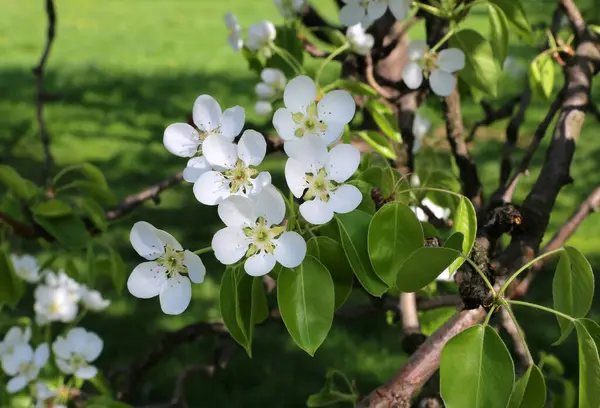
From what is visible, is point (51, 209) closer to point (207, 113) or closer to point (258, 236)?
point (207, 113)

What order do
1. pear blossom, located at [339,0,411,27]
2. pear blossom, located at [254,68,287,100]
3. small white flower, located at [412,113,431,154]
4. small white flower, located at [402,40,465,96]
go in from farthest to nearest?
small white flower, located at [412,113,431,154] → pear blossom, located at [254,68,287,100] → small white flower, located at [402,40,465,96] → pear blossom, located at [339,0,411,27]

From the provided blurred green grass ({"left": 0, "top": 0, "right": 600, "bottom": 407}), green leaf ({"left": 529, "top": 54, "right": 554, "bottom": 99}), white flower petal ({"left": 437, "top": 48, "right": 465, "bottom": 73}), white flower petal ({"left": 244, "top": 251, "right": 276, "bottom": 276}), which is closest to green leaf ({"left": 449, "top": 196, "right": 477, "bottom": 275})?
white flower petal ({"left": 244, "top": 251, "right": 276, "bottom": 276})

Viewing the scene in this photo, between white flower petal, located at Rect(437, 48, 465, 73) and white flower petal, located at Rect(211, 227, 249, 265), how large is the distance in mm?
478

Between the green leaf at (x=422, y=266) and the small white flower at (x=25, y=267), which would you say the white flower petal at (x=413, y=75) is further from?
the small white flower at (x=25, y=267)

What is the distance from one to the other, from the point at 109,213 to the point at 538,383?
Result: 85 cm

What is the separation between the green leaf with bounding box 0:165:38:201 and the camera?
41.8 inches

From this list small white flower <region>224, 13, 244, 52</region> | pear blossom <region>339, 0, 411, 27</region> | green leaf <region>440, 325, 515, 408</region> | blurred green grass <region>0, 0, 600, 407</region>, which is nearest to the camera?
green leaf <region>440, 325, 515, 408</region>

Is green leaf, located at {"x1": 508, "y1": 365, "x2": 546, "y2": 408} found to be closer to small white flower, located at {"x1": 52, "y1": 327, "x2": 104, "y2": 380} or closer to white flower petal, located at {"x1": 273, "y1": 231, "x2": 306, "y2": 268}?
white flower petal, located at {"x1": 273, "y1": 231, "x2": 306, "y2": 268}

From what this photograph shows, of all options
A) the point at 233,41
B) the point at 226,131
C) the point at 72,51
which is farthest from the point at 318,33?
the point at 72,51

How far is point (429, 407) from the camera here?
0.98 m

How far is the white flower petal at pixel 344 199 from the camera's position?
59cm

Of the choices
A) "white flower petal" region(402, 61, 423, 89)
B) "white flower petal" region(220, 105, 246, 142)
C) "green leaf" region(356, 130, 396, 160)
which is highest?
"white flower petal" region(220, 105, 246, 142)

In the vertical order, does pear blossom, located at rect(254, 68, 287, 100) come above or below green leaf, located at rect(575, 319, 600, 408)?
below

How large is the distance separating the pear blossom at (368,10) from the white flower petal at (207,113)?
0.27 metres
